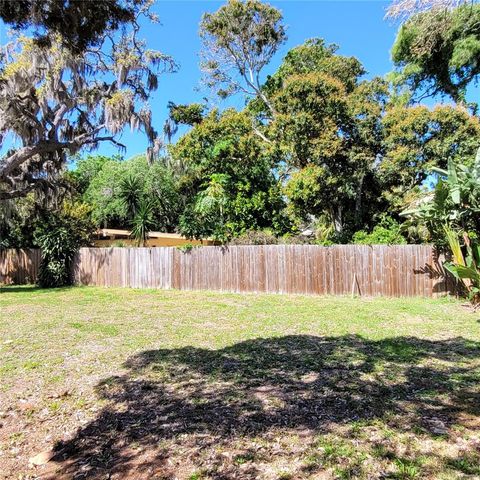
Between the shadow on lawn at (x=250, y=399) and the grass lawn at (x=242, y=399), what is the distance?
0.01 meters

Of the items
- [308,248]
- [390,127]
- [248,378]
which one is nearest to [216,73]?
[390,127]

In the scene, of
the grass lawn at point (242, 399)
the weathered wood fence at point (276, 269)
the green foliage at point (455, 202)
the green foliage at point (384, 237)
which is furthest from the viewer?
the green foliage at point (384, 237)

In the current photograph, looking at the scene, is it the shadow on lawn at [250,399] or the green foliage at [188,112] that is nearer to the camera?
the shadow on lawn at [250,399]

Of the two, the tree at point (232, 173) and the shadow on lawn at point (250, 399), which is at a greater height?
the tree at point (232, 173)

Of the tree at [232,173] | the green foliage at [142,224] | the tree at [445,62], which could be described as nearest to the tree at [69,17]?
the tree at [445,62]

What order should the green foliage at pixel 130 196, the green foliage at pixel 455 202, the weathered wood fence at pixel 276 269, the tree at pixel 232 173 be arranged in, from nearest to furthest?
the green foliage at pixel 455 202 → the weathered wood fence at pixel 276 269 → the tree at pixel 232 173 → the green foliage at pixel 130 196

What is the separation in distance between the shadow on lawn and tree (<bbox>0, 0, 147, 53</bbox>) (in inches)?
143

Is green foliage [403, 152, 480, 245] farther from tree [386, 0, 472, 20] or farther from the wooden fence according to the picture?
the wooden fence

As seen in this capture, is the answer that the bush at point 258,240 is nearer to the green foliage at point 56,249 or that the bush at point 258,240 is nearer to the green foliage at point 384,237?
the green foliage at point 384,237

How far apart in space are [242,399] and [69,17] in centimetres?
398

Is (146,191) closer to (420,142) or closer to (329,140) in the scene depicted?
(329,140)

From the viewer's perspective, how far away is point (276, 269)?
12.6m

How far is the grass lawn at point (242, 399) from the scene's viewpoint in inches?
110

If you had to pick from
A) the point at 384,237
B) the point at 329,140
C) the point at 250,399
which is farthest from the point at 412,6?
the point at 329,140
